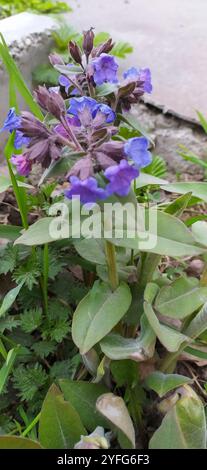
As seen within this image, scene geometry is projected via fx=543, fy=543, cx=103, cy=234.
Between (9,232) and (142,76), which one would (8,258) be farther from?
(142,76)

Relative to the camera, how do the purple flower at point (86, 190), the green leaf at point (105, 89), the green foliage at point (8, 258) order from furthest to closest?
the green foliage at point (8, 258)
the green leaf at point (105, 89)
the purple flower at point (86, 190)

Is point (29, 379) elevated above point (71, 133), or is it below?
below

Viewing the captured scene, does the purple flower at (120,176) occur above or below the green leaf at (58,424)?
above

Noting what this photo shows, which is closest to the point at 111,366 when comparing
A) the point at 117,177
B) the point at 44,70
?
the point at 117,177

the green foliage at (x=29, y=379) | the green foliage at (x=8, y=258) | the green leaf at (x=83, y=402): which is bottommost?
the green foliage at (x=29, y=379)

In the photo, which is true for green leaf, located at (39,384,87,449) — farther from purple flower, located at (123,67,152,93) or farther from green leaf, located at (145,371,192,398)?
purple flower, located at (123,67,152,93)

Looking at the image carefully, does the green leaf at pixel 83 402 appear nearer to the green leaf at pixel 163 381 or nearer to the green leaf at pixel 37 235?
the green leaf at pixel 163 381

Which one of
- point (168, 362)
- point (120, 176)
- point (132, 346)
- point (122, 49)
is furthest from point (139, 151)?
point (122, 49)

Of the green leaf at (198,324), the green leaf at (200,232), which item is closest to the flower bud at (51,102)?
the green leaf at (200,232)

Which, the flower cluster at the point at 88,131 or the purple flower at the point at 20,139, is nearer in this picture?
the flower cluster at the point at 88,131
